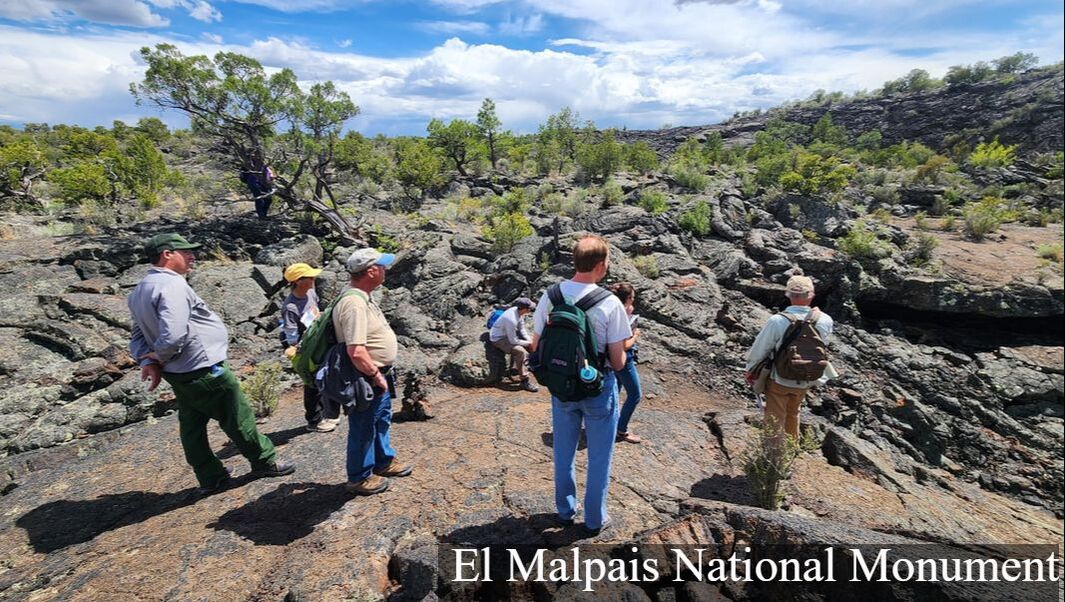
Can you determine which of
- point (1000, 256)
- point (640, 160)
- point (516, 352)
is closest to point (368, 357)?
point (516, 352)

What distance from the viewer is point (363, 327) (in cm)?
311

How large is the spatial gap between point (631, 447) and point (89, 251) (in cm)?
1157

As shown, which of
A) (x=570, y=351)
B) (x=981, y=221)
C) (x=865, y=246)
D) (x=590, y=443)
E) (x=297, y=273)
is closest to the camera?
(x=570, y=351)

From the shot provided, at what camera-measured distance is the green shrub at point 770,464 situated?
12.9 ft

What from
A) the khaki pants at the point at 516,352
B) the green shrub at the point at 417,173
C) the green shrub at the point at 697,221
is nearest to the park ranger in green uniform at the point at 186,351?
the khaki pants at the point at 516,352

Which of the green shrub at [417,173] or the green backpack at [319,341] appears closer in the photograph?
the green backpack at [319,341]

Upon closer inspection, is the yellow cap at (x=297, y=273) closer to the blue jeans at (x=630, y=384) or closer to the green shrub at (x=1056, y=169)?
the blue jeans at (x=630, y=384)

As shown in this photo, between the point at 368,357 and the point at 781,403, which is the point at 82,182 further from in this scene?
the point at 781,403

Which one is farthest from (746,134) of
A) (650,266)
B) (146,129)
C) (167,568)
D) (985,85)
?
(167,568)

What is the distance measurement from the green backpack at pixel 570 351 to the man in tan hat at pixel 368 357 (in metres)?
1.21

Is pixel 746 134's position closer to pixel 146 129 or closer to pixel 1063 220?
pixel 1063 220

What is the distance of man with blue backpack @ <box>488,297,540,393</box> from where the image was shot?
6.54 m

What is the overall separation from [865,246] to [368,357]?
13.2 meters

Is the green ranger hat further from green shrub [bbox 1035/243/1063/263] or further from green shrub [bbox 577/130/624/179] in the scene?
green shrub [bbox 577/130/624/179]
